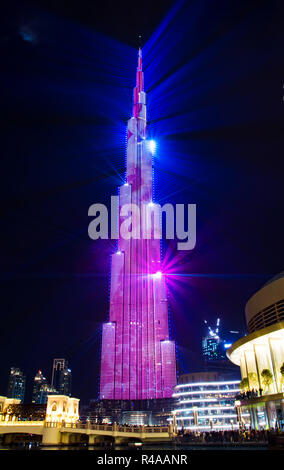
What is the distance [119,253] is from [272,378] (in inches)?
3655

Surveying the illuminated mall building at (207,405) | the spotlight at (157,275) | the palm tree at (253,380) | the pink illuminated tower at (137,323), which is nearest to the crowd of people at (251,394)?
the palm tree at (253,380)

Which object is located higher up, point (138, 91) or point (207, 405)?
point (138, 91)

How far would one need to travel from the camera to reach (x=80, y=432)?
5031 cm

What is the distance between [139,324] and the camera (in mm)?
114312

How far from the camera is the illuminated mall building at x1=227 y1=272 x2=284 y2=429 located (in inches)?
1363

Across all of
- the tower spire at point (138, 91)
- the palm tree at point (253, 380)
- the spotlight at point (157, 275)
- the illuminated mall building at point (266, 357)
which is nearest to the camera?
the illuminated mall building at point (266, 357)

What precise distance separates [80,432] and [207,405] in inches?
2117

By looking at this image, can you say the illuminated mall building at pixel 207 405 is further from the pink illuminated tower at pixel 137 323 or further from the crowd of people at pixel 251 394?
the crowd of people at pixel 251 394

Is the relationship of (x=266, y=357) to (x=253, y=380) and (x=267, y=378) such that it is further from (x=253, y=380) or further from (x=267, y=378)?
(x=267, y=378)

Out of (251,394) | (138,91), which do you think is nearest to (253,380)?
(251,394)

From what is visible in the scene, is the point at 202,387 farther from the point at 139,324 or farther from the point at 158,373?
the point at 139,324

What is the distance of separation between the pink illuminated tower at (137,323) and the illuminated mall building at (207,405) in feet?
31.4

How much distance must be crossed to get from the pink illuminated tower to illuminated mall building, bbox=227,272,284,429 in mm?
69002

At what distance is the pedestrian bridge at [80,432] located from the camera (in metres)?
50.3
